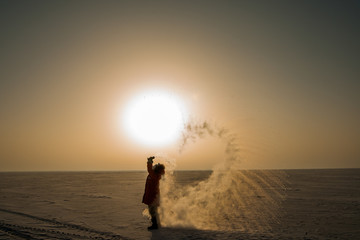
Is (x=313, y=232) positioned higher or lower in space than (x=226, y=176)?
lower

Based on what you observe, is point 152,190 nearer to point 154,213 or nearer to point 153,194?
point 153,194

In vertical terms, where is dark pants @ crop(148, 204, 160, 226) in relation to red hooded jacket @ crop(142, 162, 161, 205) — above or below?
below

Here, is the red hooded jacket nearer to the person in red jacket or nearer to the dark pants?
the person in red jacket

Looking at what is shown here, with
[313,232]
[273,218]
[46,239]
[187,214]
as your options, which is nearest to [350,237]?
[313,232]

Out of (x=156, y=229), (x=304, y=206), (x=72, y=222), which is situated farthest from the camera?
(x=304, y=206)

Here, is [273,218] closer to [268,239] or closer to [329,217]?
[329,217]

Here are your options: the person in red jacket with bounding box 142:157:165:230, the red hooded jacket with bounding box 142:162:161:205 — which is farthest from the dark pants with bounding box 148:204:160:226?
the red hooded jacket with bounding box 142:162:161:205

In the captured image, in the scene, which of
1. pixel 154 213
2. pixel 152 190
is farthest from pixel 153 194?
pixel 154 213

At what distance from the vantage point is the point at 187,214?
11578mm

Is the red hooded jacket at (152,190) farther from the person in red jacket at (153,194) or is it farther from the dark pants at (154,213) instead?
the dark pants at (154,213)

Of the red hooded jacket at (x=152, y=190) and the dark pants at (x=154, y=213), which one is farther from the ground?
the red hooded jacket at (x=152, y=190)

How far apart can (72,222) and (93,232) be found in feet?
6.72

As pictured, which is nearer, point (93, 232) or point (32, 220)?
point (93, 232)

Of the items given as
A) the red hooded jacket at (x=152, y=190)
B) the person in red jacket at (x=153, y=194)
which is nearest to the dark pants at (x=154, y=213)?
the person in red jacket at (x=153, y=194)
